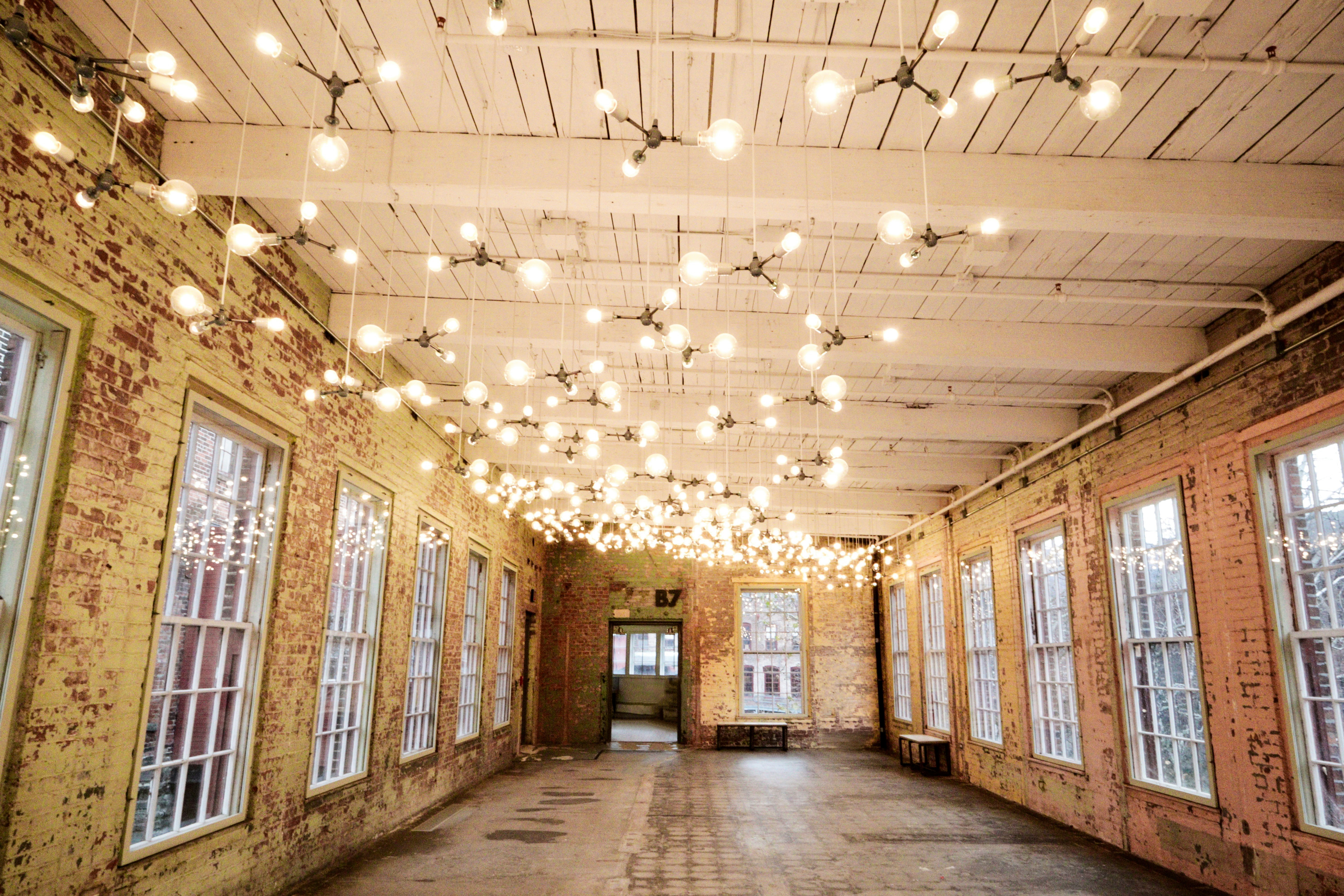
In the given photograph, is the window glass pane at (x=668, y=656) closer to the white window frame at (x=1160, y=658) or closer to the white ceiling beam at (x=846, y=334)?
the white window frame at (x=1160, y=658)

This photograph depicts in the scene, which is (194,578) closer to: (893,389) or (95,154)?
(95,154)

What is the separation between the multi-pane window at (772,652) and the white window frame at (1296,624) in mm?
10864

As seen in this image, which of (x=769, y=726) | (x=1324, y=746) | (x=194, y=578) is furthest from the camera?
(x=769, y=726)

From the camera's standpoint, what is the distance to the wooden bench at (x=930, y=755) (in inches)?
488

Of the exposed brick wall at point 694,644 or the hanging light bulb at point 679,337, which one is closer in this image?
the hanging light bulb at point 679,337

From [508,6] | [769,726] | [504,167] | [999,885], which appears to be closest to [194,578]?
[504,167]

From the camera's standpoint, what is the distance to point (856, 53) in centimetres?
359

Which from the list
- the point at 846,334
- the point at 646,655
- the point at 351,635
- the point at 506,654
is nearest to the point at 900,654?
the point at 506,654

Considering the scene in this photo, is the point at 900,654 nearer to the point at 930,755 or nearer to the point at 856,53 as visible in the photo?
the point at 930,755

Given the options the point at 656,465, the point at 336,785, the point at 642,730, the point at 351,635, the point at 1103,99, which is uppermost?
the point at 1103,99

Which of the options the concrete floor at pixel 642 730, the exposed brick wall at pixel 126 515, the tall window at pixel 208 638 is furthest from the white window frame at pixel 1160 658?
the concrete floor at pixel 642 730

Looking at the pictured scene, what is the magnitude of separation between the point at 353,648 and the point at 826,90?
650 cm

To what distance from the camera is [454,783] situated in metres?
10.0

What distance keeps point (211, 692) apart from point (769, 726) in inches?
462
